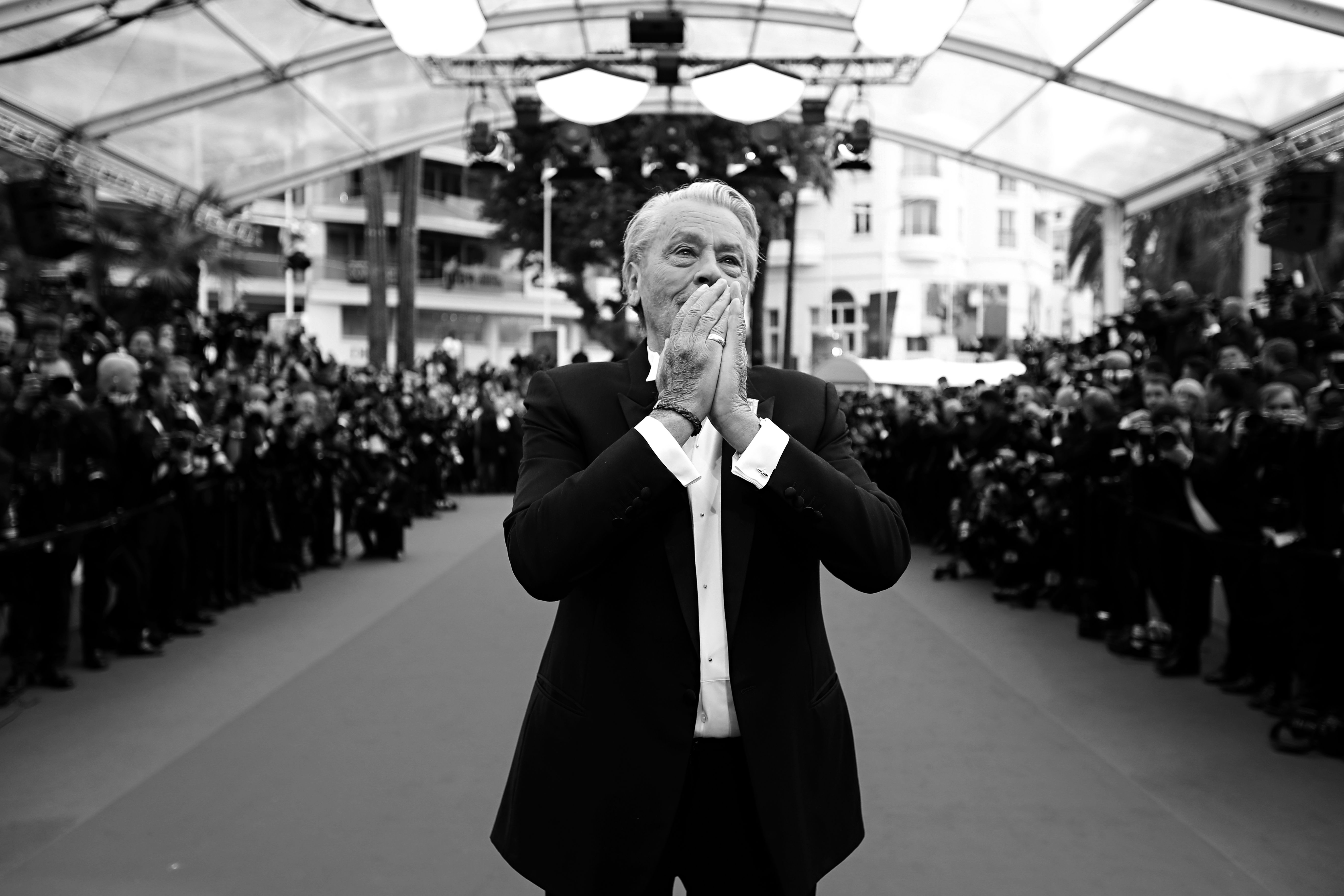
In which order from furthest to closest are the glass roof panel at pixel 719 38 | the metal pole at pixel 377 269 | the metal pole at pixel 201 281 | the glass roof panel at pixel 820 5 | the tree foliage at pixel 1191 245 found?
the metal pole at pixel 377 269 < the tree foliage at pixel 1191 245 < the metal pole at pixel 201 281 < the glass roof panel at pixel 719 38 < the glass roof panel at pixel 820 5

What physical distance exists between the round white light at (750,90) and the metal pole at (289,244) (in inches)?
811

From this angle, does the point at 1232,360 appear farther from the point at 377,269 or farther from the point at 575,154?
the point at 377,269

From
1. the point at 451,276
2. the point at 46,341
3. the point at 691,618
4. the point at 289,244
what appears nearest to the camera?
the point at 691,618

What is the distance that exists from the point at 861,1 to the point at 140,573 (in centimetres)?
698

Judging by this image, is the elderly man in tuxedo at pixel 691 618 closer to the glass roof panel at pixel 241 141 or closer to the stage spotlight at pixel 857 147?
the stage spotlight at pixel 857 147

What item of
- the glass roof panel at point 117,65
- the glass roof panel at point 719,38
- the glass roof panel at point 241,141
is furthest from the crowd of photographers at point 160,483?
the glass roof panel at point 719,38

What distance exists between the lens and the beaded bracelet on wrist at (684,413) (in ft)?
6.27

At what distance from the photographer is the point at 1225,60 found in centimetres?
1189

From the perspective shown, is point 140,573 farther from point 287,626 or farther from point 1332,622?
point 1332,622

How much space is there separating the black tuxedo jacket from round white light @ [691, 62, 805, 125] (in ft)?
33.8

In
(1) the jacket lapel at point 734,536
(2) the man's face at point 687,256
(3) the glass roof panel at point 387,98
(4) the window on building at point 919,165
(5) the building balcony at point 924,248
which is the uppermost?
(4) the window on building at point 919,165

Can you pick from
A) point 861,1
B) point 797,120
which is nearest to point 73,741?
point 861,1

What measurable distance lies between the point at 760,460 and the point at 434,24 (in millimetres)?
8960

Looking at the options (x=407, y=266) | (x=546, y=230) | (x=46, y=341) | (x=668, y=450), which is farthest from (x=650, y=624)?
(x=546, y=230)
